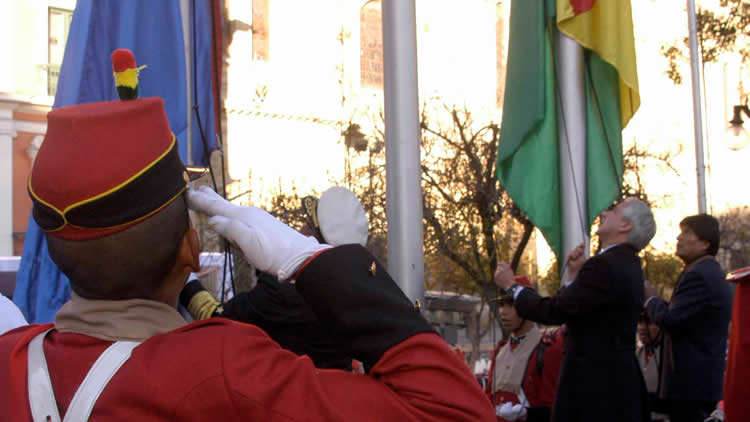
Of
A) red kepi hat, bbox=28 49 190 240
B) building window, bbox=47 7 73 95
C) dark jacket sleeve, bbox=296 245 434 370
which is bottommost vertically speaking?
dark jacket sleeve, bbox=296 245 434 370

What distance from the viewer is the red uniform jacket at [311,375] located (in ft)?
3.64

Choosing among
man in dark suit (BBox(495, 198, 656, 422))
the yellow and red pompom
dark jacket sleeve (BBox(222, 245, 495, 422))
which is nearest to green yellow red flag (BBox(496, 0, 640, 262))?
man in dark suit (BBox(495, 198, 656, 422))

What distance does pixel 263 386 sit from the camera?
3.67 feet

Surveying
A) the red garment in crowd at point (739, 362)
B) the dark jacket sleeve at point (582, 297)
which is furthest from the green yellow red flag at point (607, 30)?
the red garment in crowd at point (739, 362)

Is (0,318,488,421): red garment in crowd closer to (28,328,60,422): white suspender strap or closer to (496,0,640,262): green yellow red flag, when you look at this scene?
(28,328,60,422): white suspender strap

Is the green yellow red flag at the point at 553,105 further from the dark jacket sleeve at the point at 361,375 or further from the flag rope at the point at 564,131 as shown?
the dark jacket sleeve at the point at 361,375

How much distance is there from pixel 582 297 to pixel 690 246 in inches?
62.2

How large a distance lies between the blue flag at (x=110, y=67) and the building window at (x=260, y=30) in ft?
68.7

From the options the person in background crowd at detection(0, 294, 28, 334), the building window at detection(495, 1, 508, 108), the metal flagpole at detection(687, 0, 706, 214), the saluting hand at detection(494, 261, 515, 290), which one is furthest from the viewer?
the building window at detection(495, 1, 508, 108)

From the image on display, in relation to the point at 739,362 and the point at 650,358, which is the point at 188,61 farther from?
the point at 650,358

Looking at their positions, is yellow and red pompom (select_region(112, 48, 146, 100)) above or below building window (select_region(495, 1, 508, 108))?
below

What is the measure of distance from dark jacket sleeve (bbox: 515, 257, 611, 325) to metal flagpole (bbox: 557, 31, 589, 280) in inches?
32.2

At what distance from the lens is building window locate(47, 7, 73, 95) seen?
21.1 m

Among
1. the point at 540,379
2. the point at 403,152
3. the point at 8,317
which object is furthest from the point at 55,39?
the point at 8,317
